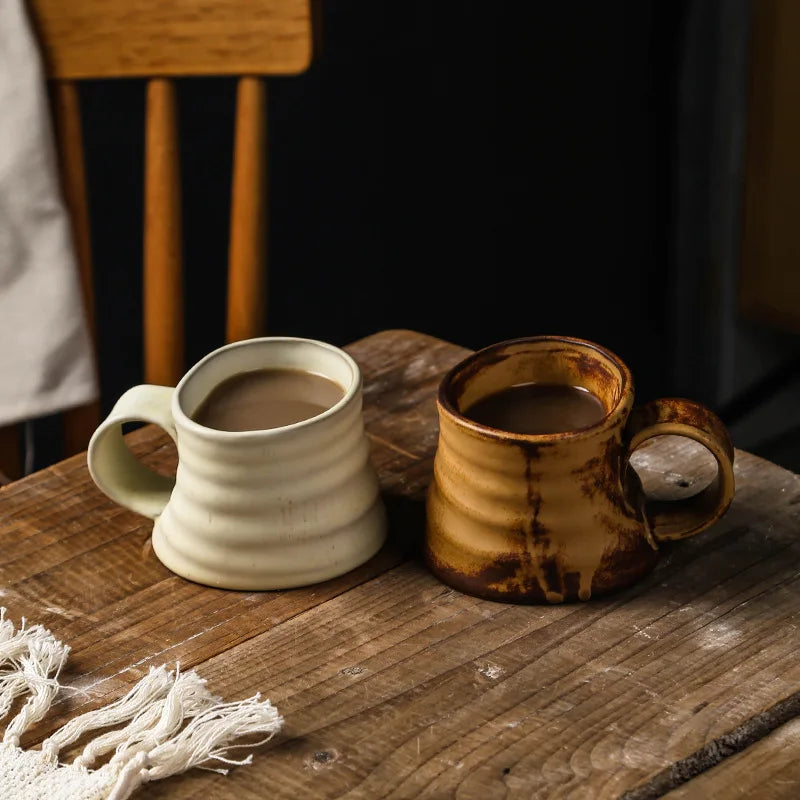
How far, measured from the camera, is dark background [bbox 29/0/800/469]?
1522mm

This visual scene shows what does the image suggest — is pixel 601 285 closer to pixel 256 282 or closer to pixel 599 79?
pixel 599 79

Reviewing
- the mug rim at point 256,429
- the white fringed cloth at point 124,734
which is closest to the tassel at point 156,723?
the white fringed cloth at point 124,734

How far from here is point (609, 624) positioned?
0.67 meters

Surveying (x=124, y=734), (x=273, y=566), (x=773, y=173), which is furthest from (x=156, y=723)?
(x=773, y=173)

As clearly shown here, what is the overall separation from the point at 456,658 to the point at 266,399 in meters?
0.21

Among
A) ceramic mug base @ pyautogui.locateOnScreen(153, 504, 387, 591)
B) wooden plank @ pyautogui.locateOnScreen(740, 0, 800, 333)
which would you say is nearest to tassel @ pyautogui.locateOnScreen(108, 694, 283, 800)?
ceramic mug base @ pyautogui.locateOnScreen(153, 504, 387, 591)

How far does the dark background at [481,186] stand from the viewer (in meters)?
1.52

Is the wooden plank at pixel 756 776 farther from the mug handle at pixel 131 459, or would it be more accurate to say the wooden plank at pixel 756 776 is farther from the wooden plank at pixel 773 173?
the wooden plank at pixel 773 173

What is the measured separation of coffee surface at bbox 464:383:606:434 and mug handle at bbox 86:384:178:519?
0.19 meters

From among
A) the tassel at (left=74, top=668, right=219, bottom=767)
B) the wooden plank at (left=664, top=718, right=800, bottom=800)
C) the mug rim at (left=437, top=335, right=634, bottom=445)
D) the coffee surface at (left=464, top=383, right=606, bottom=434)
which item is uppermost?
the mug rim at (left=437, top=335, right=634, bottom=445)

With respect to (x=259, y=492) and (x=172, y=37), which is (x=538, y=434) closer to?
(x=259, y=492)

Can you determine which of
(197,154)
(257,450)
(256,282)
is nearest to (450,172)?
(197,154)

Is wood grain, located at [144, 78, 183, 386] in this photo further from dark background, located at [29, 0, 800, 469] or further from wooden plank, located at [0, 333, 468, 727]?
dark background, located at [29, 0, 800, 469]

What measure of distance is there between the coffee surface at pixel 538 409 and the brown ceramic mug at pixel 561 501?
0.03ft
